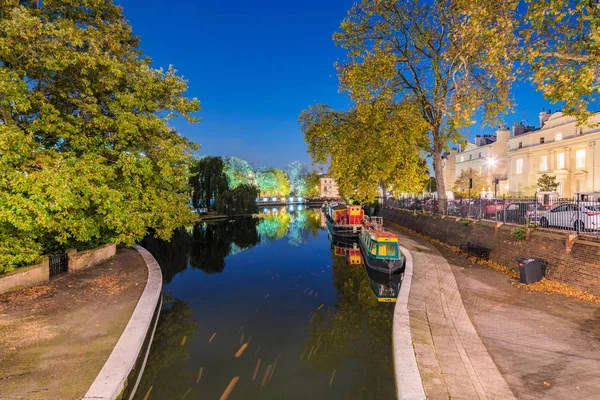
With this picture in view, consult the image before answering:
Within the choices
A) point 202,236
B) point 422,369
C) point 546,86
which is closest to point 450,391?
point 422,369

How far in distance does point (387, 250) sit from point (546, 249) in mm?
6779

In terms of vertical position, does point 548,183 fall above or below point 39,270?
above

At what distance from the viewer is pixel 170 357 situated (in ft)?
27.7

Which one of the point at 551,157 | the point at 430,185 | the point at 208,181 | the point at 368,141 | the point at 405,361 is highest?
the point at 551,157

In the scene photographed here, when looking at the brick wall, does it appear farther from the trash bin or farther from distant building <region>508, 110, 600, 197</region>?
distant building <region>508, 110, 600, 197</region>

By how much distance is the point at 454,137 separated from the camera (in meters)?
26.9

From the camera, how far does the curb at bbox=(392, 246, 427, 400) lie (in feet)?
18.2

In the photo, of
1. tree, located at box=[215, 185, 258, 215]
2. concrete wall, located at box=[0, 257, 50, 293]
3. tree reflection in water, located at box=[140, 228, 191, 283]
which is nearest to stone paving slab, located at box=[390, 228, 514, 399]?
concrete wall, located at box=[0, 257, 50, 293]

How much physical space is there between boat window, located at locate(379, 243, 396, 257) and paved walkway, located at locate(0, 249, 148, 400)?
38.1ft

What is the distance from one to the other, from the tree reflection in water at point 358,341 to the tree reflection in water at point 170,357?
3335 millimetres

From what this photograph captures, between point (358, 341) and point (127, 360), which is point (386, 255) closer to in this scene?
point (358, 341)

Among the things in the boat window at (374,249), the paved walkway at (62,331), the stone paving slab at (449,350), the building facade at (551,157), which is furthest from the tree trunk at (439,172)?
the paved walkway at (62,331)

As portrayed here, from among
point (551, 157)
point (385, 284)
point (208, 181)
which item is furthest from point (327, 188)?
point (385, 284)

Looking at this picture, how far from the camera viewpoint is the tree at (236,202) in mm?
52500
